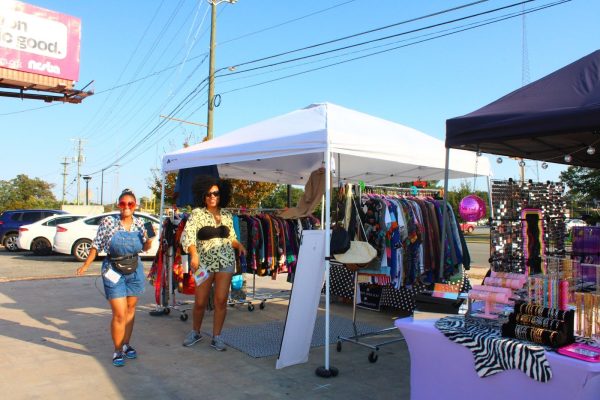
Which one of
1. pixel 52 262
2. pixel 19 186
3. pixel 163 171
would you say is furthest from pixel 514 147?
pixel 19 186

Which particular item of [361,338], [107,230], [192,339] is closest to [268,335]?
[192,339]

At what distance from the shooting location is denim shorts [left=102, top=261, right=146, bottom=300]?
439 centimetres

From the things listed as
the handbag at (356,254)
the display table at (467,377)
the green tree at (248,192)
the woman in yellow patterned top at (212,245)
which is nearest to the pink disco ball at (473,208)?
the handbag at (356,254)

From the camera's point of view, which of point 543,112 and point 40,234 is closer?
point 543,112

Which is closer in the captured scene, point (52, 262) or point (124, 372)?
point (124, 372)

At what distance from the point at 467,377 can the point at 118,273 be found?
3112mm

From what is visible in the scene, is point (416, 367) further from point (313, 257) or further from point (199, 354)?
point (199, 354)

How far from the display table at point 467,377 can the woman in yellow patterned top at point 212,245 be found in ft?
7.12

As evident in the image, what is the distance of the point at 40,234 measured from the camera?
48.6ft

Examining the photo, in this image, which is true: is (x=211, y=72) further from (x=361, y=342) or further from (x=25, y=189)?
(x=25, y=189)

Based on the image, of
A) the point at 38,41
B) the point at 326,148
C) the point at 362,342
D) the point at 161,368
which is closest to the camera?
the point at 326,148

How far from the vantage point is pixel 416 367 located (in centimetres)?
318

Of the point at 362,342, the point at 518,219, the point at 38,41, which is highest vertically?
the point at 38,41

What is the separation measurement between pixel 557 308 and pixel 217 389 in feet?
8.51
